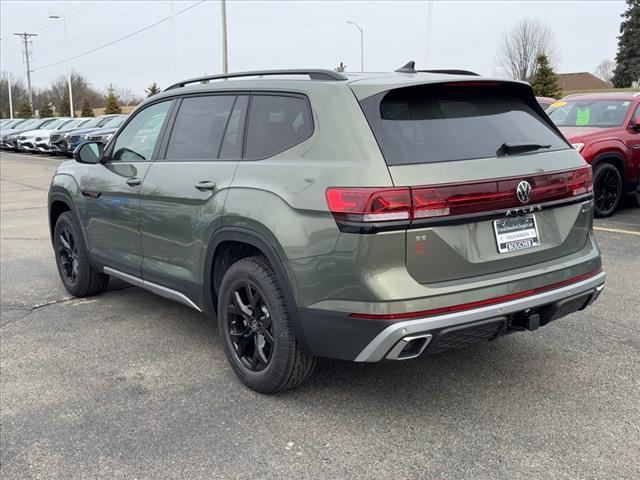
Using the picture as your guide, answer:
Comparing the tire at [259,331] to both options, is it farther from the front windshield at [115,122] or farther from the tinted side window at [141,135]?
the front windshield at [115,122]

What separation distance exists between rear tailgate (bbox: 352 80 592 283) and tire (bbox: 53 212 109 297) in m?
3.37

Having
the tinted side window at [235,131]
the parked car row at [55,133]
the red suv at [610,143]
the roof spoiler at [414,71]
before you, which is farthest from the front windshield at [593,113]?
the parked car row at [55,133]

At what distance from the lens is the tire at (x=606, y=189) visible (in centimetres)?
909

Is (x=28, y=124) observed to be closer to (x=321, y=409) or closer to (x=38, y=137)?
(x=38, y=137)

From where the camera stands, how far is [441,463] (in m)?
2.95

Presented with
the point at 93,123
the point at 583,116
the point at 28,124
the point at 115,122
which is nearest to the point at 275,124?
the point at 583,116

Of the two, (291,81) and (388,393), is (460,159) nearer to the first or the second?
(291,81)

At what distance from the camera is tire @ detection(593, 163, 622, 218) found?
29.8ft

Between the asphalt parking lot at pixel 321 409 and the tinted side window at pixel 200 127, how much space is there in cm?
134

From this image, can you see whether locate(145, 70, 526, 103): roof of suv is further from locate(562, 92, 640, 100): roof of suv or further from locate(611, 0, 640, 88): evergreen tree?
locate(611, 0, 640, 88): evergreen tree

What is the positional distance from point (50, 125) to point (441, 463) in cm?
3250

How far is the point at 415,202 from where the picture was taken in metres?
2.96

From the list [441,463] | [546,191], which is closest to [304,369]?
[441,463]

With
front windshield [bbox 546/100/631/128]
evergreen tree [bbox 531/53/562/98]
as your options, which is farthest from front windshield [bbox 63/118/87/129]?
evergreen tree [bbox 531/53/562/98]
